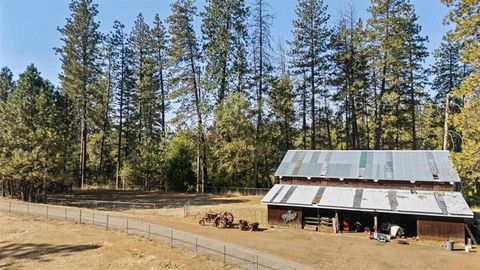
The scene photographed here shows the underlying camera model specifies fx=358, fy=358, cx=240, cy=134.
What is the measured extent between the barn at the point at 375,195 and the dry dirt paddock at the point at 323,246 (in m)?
1.32

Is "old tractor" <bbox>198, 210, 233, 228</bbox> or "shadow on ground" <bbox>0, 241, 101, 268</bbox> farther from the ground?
"old tractor" <bbox>198, 210, 233, 228</bbox>

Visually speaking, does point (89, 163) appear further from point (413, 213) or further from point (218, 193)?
point (413, 213)

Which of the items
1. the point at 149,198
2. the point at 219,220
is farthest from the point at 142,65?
the point at 219,220

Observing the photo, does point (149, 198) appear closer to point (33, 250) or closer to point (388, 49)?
point (33, 250)

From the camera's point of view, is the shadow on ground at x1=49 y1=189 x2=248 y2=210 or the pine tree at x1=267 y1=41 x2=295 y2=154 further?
the pine tree at x1=267 y1=41 x2=295 y2=154

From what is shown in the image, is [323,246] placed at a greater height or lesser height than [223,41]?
lesser

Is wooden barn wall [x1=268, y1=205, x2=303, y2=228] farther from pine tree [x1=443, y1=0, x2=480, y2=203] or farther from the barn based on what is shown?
pine tree [x1=443, y1=0, x2=480, y2=203]

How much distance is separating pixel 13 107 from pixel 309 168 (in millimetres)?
28400

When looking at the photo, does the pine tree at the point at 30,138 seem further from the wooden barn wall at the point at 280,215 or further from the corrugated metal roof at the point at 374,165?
the corrugated metal roof at the point at 374,165

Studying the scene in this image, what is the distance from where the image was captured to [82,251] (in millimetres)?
20172

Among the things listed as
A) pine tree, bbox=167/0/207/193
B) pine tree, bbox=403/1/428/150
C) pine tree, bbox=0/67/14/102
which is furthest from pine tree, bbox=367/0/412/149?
pine tree, bbox=0/67/14/102

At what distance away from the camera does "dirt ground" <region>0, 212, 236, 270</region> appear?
18094 millimetres

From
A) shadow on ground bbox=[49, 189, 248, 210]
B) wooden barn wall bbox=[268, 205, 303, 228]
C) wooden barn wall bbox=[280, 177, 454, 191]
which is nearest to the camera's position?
wooden barn wall bbox=[280, 177, 454, 191]

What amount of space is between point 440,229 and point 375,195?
4636 mm
